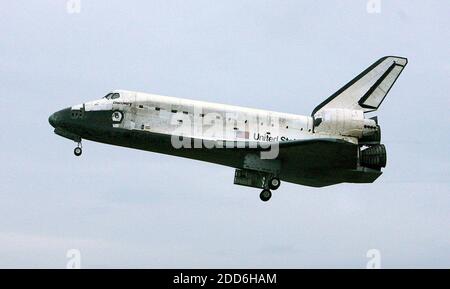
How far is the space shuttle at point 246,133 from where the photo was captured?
1126 inches

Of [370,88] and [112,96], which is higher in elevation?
[370,88]

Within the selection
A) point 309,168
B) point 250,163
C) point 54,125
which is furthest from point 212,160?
point 54,125

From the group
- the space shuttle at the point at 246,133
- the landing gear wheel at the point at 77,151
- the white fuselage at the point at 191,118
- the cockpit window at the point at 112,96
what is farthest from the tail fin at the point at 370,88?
the landing gear wheel at the point at 77,151

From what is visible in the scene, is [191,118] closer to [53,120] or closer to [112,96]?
[112,96]

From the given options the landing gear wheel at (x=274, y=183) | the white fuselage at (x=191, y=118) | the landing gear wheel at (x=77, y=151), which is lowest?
the landing gear wheel at (x=274, y=183)

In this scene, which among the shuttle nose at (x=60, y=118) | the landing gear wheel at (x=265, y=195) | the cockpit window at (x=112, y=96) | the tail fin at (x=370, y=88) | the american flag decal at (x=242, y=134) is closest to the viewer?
the shuttle nose at (x=60, y=118)

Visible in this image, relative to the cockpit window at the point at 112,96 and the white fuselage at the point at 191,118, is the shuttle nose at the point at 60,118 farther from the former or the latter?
the cockpit window at the point at 112,96

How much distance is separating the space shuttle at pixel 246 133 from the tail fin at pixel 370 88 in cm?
4

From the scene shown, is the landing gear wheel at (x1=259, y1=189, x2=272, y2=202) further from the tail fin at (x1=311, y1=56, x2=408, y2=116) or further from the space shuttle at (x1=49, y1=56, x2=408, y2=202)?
the tail fin at (x1=311, y1=56, x2=408, y2=116)

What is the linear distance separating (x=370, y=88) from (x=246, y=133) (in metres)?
4.55

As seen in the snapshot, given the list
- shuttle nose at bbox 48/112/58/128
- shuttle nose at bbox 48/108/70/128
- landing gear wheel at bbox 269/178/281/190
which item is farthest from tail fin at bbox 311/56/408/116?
shuttle nose at bbox 48/112/58/128

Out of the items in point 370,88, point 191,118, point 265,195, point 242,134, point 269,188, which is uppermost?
point 370,88

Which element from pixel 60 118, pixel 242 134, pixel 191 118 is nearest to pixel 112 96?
pixel 60 118

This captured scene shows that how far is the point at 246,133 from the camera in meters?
29.0
